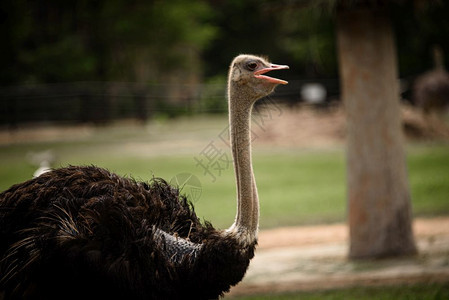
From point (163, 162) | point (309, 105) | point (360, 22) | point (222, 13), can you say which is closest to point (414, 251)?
point (360, 22)

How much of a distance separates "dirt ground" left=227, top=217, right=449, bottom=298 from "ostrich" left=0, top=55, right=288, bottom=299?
2944 mm

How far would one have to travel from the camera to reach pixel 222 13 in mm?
46344

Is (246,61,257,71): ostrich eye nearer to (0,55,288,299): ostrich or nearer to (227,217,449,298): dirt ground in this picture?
(0,55,288,299): ostrich

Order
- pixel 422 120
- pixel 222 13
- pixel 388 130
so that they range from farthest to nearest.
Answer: pixel 222 13
pixel 422 120
pixel 388 130

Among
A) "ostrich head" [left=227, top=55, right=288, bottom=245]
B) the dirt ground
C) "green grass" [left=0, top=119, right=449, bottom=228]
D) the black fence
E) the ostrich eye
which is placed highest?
the black fence

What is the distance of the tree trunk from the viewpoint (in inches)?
303

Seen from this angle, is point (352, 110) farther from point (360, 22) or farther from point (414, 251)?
point (414, 251)

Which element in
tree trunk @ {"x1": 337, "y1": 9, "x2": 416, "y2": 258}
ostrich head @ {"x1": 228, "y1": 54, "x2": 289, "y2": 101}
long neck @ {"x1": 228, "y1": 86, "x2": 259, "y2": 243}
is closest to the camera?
long neck @ {"x1": 228, "y1": 86, "x2": 259, "y2": 243}

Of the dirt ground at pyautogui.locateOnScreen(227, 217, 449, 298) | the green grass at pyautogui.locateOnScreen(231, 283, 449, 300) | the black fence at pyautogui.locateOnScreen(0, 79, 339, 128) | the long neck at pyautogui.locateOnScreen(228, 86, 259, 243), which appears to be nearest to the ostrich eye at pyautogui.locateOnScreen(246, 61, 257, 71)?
the long neck at pyautogui.locateOnScreen(228, 86, 259, 243)

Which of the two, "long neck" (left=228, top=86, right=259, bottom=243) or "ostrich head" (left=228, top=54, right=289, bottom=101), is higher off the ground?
"ostrich head" (left=228, top=54, right=289, bottom=101)

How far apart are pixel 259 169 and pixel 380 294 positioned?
37.6 feet

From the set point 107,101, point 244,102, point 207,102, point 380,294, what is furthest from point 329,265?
point 207,102

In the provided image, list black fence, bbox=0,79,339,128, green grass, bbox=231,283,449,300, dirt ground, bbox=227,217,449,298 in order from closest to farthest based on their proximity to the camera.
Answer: green grass, bbox=231,283,449,300, dirt ground, bbox=227,217,449,298, black fence, bbox=0,79,339,128

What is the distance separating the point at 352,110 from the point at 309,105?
22.1 metres
